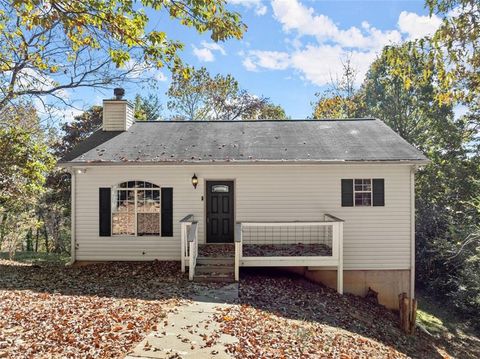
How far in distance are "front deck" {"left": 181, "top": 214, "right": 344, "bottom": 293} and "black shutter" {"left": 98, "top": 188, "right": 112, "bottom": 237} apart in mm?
2406

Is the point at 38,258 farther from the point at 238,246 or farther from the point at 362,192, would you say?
the point at 362,192

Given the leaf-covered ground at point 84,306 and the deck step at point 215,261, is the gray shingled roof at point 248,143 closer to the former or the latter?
the deck step at point 215,261

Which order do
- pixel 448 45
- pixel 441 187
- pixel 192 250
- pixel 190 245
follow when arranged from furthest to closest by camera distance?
pixel 441 187 < pixel 192 250 < pixel 190 245 < pixel 448 45

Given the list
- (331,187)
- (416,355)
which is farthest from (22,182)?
(416,355)

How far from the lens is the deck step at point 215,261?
8791 millimetres

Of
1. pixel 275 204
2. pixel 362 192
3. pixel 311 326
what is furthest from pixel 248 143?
pixel 311 326

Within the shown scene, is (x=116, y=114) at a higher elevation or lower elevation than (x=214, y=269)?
higher

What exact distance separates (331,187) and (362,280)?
2.86 m

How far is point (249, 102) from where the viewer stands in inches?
1048

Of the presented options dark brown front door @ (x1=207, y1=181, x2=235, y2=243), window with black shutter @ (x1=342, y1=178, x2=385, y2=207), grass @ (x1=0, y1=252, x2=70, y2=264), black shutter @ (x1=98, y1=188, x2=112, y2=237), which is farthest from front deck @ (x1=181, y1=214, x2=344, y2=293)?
grass @ (x1=0, y1=252, x2=70, y2=264)

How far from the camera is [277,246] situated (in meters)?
9.87

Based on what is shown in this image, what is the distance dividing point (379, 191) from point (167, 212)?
20.2 ft

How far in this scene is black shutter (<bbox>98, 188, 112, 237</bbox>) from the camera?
9930 mm

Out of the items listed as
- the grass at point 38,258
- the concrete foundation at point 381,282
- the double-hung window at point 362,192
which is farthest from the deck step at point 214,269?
the grass at point 38,258
